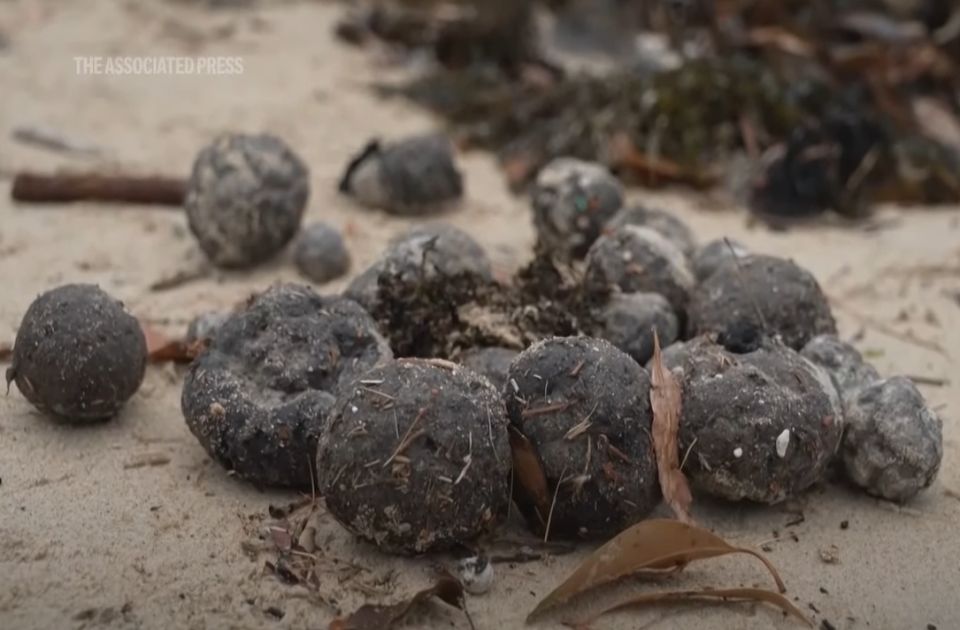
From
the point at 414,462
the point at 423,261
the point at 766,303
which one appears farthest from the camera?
the point at 423,261

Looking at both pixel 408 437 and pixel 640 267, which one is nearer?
pixel 408 437

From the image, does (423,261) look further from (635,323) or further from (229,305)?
(229,305)

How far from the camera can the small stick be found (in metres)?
5.11

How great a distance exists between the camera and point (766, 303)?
3.60 m

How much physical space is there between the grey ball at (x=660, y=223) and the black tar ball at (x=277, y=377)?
4.67 feet

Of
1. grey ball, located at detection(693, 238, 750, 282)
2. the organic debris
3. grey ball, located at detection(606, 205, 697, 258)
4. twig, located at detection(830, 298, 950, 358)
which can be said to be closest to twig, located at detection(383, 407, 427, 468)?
grey ball, located at detection(693, 238, 750, 282)

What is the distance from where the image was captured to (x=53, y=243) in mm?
4711

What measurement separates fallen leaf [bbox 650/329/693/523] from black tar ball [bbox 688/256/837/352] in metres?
0.53

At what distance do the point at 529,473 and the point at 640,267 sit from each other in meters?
1.21

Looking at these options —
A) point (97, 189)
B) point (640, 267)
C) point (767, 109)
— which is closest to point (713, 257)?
point (640, 267)

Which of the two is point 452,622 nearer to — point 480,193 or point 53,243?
point 53,243

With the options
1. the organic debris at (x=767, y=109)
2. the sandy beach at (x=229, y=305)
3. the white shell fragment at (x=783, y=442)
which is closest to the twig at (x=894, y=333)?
the sandy beach at (x=229, y=305)

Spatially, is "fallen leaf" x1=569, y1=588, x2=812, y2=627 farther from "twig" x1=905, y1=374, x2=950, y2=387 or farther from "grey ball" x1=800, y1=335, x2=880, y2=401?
"twig" x1=905, y1=374, x2=950, y2=387

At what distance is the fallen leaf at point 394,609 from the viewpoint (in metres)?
2.52
